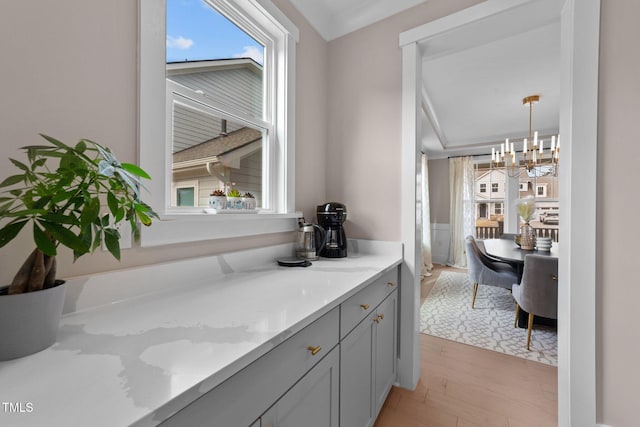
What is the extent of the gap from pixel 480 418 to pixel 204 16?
2636 mm

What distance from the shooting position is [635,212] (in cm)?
117

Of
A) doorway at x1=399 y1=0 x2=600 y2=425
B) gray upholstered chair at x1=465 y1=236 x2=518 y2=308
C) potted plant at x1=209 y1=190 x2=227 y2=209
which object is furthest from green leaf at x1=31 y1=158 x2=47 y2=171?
gray upholstered chair at x1=465 y1=236 x2=518 y2=308

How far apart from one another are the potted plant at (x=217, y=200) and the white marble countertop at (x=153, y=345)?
288 millimetres

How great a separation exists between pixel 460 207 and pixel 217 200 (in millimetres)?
5507

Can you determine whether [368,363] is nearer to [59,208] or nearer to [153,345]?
[153,345]

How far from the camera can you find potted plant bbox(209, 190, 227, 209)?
1.30 meters

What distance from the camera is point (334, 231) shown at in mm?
1761

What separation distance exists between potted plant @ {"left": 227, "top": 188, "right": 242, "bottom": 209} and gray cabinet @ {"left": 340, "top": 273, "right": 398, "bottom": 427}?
0.80m

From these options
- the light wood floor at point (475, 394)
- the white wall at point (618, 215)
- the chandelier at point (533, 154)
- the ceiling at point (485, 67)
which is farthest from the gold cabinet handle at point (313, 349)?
the chandelier at point (533, 154)

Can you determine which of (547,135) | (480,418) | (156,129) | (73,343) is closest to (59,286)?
(73,343)

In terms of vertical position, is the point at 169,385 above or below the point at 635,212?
below

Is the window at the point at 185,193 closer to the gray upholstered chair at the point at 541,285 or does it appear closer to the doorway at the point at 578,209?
the doorway at the point at 578,209

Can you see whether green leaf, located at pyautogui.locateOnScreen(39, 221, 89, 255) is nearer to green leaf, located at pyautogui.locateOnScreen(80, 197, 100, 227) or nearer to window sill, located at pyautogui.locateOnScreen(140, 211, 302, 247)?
green leaf, located at pyautogui.locateOnScreen(80, 197, 100, 227)

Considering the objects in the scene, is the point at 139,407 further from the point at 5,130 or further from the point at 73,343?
the point at 5,130
